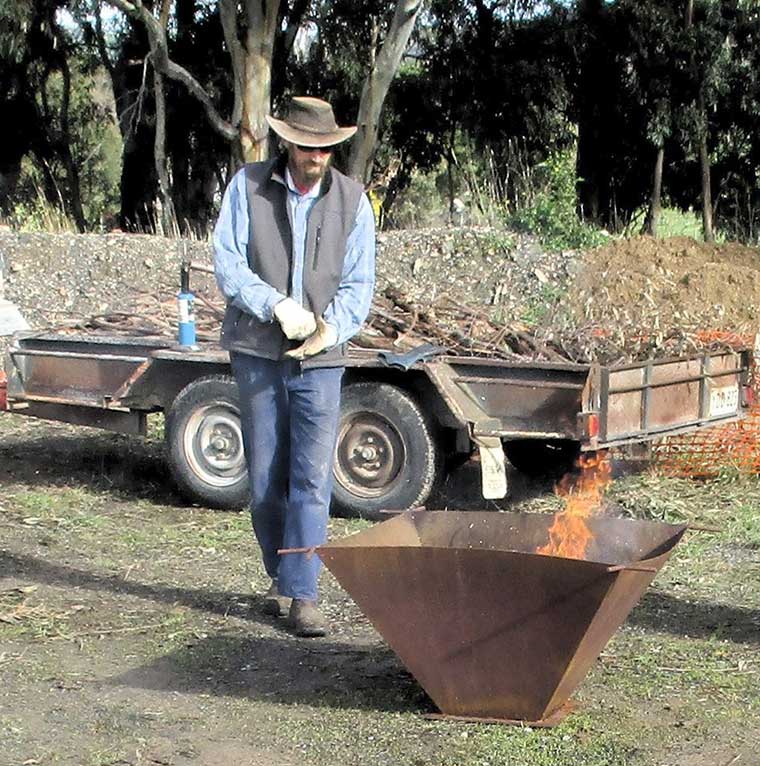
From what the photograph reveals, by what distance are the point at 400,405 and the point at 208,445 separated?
1.33 meters

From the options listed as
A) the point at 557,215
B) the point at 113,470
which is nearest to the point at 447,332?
the point at 113,470

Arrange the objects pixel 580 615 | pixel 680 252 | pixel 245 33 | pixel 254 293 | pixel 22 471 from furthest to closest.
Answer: pixel 245 33, pixel 680 252, pixel 22 471, pixel 254 293, pixel 580 615

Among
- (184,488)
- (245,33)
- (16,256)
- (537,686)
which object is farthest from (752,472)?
(245,33)

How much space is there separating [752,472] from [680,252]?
7789mm

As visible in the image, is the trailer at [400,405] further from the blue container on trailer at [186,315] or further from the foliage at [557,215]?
the foliage at [557,215]

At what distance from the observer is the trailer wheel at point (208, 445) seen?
857 centimetres

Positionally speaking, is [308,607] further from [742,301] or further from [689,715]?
[742,301]

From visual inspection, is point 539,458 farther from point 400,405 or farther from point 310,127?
point 310,127

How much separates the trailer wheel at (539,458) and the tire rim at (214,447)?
181 centimetres

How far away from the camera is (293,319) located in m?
5.71

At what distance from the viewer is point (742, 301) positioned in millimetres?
15453

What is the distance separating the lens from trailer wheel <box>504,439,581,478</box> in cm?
894

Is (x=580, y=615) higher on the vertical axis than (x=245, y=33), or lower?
lower

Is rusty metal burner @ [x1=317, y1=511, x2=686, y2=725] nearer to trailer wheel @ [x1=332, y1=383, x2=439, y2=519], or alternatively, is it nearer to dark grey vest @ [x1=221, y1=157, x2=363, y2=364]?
dark grey vest @ [x1=221, y1=157, x2=363, y2=364]
